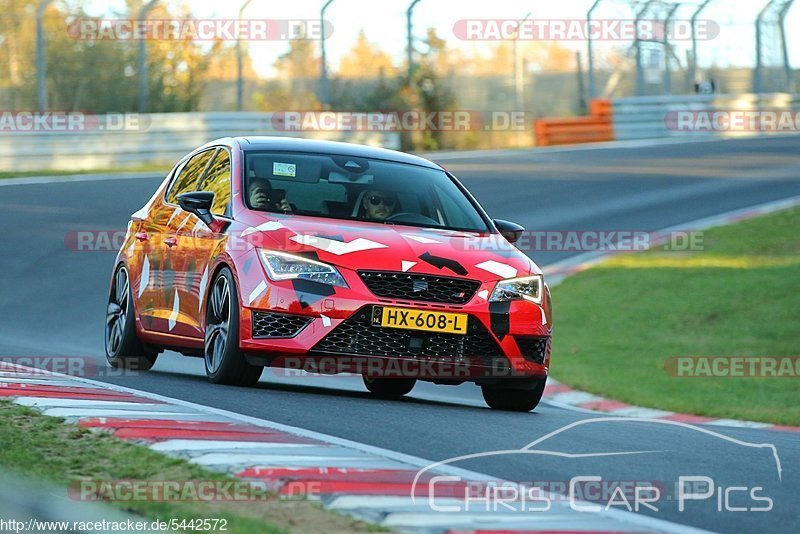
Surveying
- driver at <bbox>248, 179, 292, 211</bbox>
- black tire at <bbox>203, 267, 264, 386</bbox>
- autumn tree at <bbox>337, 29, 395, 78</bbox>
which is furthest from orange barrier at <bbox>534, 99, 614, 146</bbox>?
black tire at <bbox>203, 267, 264, 386</bbox>

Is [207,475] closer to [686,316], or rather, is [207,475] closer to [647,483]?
[647,483]

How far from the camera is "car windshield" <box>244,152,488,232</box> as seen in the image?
8.45 m

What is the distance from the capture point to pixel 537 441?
646 centimetres

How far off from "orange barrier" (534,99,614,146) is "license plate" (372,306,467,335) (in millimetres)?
24387

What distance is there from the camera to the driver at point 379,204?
337 inches

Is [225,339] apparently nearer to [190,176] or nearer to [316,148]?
[316,148]

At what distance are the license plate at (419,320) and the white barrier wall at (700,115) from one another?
25572 millimetres

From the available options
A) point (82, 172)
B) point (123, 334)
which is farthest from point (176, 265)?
point (82, 172)

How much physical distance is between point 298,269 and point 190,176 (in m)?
2.26

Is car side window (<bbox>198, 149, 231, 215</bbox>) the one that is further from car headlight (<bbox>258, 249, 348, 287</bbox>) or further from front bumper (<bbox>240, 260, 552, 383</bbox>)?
front bumper (<bbox>240, 260, 552, 383</bbox>)

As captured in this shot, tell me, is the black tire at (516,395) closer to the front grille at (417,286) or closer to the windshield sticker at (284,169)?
the front grille at (417,286)

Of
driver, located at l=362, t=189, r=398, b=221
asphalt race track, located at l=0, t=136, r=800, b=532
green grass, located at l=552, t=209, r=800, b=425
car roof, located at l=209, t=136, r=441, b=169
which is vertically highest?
car roof, located at l=209, t=136, r=441, b=169

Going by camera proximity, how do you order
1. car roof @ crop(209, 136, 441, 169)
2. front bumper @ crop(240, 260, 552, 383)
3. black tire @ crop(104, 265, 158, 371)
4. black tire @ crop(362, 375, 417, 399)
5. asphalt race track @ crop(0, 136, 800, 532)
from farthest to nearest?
black tire @ crop(104, 265, 158, 371) → black tire @ crop(362, 375, 417, 399) → car roof @ crop(209, 136, 441, 169) → front bumper @ crop(240, 260, 552, 383) → asphalt race track @ crop(0, 136, 800, 532)

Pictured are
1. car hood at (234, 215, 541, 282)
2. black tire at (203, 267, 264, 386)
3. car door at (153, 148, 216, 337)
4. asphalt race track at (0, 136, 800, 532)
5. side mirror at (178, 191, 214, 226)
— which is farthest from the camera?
car door at (153, 148, 216, 337)
